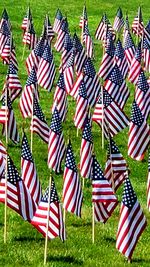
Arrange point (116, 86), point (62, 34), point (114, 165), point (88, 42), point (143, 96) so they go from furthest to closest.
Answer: point (62, 34) < point (88, 42) < point (116, 86) < point (143, 96) < point (114, 165)

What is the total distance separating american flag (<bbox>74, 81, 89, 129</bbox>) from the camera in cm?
2739

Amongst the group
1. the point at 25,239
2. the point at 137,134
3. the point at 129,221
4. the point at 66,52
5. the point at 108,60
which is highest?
the point at 66,52

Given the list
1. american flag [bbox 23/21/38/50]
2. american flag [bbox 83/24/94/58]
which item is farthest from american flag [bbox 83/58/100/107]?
american flag [bbox 23/21/38/50]

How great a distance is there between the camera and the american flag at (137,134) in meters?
25.1

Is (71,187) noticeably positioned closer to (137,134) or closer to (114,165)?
(114,165)

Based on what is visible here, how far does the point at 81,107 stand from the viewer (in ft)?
90.0

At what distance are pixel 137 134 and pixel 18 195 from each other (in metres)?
7.46

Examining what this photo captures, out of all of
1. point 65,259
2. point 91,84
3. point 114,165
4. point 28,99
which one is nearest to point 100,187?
point 65,259

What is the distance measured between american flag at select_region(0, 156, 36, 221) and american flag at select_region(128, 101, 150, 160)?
7.12m

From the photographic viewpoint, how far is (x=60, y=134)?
23078 millimetres

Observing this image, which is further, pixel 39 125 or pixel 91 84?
pixel 91 84

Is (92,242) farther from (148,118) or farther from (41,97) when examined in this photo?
(41,97)

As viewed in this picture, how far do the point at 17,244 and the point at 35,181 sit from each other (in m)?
1.81

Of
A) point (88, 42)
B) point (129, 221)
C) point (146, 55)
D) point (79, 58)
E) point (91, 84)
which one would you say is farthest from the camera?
point (88, 42)
